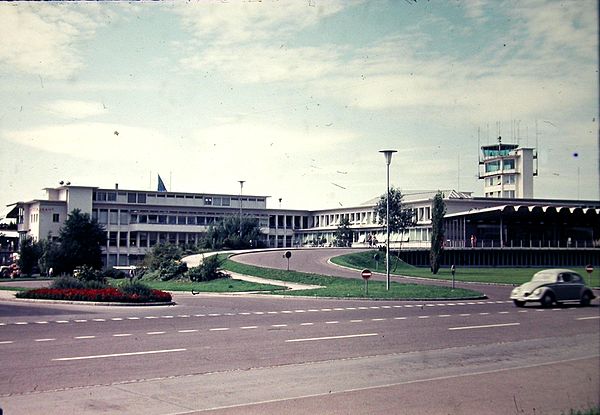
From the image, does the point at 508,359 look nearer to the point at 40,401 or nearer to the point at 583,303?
the point at 583,303

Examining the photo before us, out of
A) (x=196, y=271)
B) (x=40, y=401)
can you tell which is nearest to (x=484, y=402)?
(x=40, y=401)

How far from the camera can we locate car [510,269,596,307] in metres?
9.27

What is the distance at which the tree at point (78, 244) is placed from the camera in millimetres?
58469

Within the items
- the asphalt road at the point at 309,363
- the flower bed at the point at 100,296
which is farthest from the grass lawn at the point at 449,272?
the flower bed at the point at 100,296

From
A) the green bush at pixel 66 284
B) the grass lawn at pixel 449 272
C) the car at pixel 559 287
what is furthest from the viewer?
the green bush at pixel 66 284

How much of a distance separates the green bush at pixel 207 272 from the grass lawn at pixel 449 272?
431 inches

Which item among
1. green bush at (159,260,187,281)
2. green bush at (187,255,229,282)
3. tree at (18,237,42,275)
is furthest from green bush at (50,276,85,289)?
tree at (18,237,42,275)

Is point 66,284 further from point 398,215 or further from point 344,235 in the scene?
point 344,235

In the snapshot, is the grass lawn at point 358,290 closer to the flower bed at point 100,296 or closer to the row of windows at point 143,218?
the flower bed at point 100,296

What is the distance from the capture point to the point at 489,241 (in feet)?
38.3

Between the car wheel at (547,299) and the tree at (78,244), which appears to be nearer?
the car wheel at (547,299)

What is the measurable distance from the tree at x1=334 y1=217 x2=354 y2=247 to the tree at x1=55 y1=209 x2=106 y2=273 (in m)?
40.7

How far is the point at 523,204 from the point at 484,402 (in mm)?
3578

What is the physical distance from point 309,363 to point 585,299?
→ 6.21 meters
